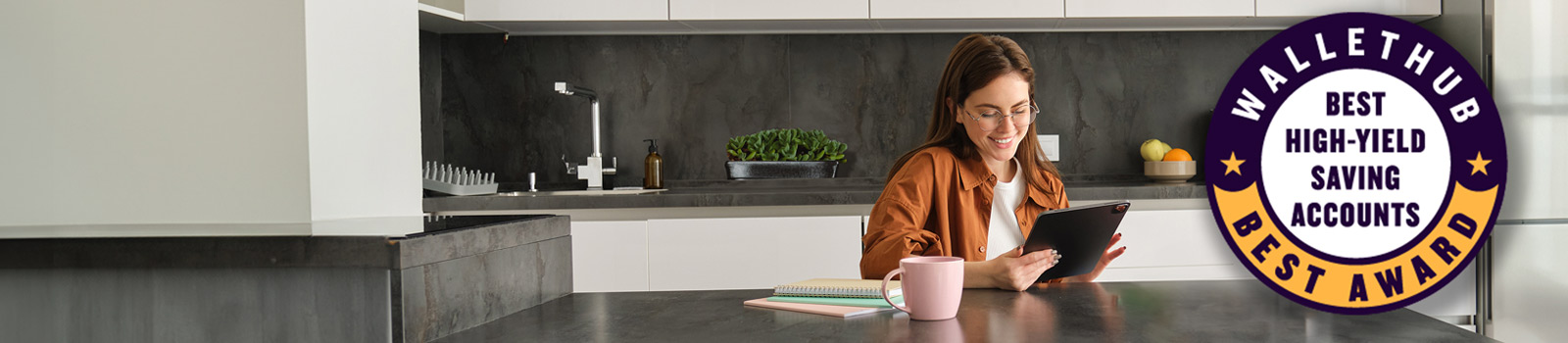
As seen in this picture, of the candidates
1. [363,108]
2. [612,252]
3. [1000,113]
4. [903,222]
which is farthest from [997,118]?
[612,252]

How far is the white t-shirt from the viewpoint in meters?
1.77

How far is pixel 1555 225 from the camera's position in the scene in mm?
2910

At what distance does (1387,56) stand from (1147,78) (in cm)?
71

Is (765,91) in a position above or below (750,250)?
above

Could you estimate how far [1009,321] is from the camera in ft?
3.43

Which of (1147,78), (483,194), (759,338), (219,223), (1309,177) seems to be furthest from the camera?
(1147,78)

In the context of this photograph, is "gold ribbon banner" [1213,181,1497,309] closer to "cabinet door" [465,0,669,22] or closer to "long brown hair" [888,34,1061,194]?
"long brown hair" [888,34,1061,194]

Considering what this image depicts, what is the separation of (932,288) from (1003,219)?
0.79 metres

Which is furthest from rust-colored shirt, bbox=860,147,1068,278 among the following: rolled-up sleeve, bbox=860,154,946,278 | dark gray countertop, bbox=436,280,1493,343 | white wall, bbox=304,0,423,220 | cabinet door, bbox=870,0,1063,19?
cabinet door, bbox=870,0,1063,19

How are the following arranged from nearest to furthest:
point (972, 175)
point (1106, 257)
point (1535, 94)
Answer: point (1106, 257)
point (972, 175)
point (1535, 94)

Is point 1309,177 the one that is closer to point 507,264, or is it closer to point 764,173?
point 764,173

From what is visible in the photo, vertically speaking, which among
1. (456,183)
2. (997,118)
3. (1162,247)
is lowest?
(1162,247)

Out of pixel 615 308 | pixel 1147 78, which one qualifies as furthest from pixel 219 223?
pixel 1147 78

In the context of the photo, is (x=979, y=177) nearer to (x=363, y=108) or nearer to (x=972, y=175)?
(x=972, y=175)
